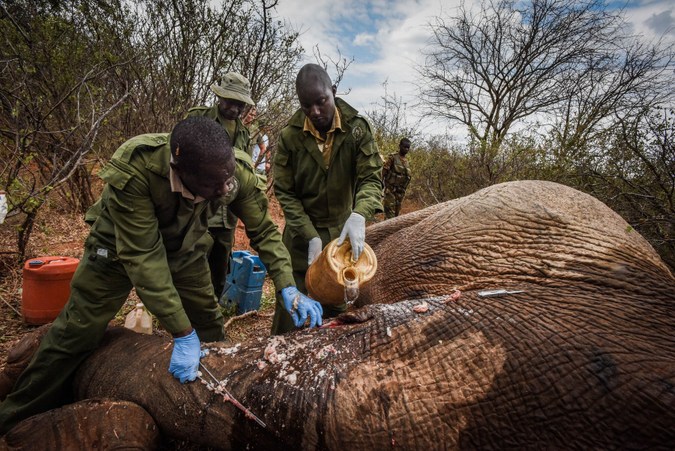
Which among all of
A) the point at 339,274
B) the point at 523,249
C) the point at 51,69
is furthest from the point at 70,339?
the point at 51,69

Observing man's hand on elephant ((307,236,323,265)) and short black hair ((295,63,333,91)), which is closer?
short black hair ((295,63,333,91))

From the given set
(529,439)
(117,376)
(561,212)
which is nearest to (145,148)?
(117,376)

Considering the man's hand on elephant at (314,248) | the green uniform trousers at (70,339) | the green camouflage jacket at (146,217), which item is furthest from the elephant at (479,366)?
the man's hand on elephant at (314,248)

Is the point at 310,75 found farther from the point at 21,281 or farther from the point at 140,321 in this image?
the point at 21,281

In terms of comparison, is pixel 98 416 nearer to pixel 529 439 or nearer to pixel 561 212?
pixel 529 439

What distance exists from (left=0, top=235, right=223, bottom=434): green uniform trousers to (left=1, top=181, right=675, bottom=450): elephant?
113 millimetres

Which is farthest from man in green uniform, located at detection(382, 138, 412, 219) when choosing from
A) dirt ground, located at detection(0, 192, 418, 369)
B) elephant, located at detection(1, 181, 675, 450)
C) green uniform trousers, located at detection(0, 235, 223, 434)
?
green uniform trousers, located at detection(0, 235, 223, 434)

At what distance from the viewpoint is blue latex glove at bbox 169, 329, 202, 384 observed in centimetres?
187

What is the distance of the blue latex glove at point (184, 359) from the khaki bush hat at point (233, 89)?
93.6 inches

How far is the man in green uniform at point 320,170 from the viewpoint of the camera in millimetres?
2809

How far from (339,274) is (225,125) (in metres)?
2.16

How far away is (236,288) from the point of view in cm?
412

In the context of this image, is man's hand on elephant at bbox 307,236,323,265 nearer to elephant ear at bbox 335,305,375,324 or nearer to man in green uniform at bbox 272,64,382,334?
man in green uniform at bbox 272,64,382,334

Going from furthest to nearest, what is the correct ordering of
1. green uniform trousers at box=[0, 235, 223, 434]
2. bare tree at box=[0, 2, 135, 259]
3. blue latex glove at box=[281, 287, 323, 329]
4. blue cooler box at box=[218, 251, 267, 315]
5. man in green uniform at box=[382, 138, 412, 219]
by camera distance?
man in green uniform at box=[382, 138, 412, 219] < bare tree at box=[0, 2, 135, 259] < blue cooler box at box=[218, 251, 267, 315] < blue latex glove at box=[281, 287, 323, 329] < green uniform trousers at box=[0, 235, 223, 434]
